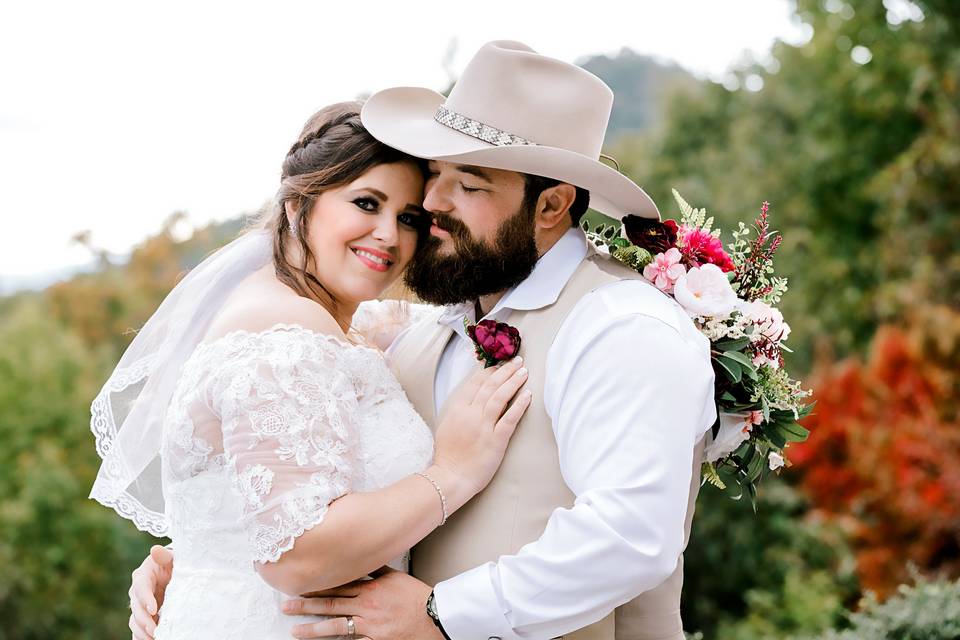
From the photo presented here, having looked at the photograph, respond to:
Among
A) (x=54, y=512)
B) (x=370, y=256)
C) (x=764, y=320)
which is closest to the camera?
(x=370, y=256)

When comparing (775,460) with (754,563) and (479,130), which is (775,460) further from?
(754,563)

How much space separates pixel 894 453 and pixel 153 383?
7.11 m

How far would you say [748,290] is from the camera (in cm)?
332

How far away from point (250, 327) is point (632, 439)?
1.06m

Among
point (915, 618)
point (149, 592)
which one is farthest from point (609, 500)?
point (915, 618)

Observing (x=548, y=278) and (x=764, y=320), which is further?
(x=764, y=320)

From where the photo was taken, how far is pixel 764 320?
124 inches

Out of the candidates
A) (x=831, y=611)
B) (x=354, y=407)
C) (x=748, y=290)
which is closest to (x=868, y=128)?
(x=831, y=611)

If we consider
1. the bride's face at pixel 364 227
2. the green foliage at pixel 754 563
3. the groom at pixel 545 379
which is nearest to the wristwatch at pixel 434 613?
Answer: the groom at pixel 545 379

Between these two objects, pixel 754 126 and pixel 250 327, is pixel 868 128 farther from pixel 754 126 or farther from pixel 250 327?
pixel 250 327

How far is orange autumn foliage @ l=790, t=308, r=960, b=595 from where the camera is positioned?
811 cm

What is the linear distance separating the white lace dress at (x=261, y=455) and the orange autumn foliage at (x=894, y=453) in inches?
251

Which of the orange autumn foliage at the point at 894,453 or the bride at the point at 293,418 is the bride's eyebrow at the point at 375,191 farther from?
the orange autumn foliage at the point at 894,453

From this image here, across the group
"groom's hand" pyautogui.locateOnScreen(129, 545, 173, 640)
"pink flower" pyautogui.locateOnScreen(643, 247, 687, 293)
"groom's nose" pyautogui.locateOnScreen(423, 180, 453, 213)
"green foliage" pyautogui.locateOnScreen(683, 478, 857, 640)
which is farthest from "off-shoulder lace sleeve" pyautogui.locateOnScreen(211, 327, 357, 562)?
"green foliage" pyautogui.locateOnScreen(683, 478, 857, 640)
